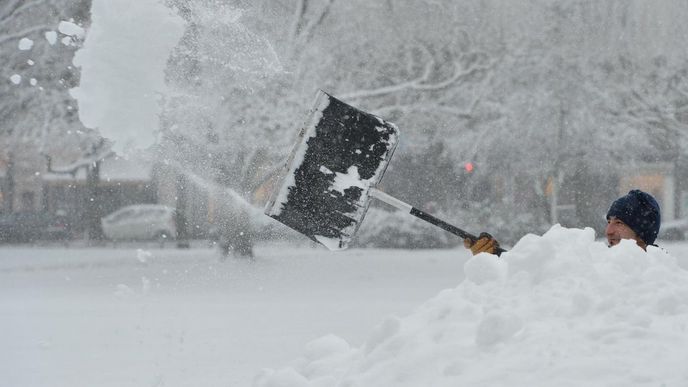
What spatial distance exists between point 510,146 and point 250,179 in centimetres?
510

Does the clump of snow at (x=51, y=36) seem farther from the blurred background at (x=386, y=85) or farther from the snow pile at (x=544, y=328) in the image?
the snow pile at (x=544, y=328)

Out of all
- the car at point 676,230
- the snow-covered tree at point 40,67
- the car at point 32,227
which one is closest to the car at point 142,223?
the car at point 32,227

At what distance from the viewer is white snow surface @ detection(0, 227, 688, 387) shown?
9.90 feet

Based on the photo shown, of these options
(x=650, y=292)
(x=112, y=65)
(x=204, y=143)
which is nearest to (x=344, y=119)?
(x=650, y=292)

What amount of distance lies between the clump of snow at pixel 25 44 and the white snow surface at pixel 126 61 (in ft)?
5.50

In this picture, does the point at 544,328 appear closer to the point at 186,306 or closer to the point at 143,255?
the point at 186,306

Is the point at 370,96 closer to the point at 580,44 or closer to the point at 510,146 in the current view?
the point at 510,146

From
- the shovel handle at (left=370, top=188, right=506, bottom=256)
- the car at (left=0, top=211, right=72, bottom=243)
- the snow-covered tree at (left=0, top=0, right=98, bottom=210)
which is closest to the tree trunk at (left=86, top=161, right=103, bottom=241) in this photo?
the car at (left=0, top=211, right=72, bottom=243)

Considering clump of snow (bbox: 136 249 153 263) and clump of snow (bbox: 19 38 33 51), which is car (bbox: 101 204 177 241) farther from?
clump of snow (bbox: 19 38 33 51)

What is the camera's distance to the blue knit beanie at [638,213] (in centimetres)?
432

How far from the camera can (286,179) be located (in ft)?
15.3

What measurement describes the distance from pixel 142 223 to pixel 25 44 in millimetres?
6407

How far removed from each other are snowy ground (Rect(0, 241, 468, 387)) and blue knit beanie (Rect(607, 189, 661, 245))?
2.69 meters

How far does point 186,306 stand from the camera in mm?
10930
